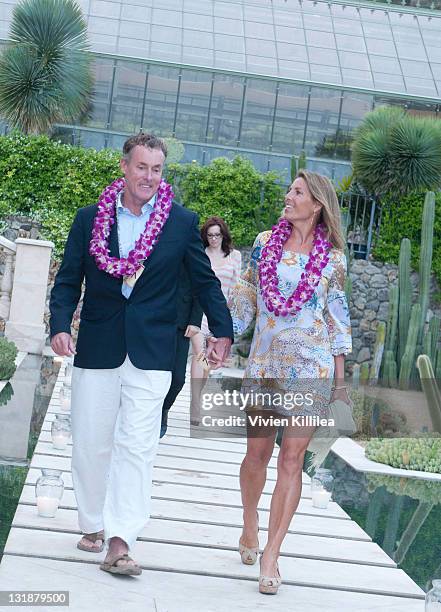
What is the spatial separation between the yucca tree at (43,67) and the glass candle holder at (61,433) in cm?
1393

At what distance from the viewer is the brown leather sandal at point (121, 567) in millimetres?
5016

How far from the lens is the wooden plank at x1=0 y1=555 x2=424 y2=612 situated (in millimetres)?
4668

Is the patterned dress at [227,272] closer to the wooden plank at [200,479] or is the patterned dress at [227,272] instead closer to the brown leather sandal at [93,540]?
the wooden plank at [200,479]

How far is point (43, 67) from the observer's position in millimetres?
21422

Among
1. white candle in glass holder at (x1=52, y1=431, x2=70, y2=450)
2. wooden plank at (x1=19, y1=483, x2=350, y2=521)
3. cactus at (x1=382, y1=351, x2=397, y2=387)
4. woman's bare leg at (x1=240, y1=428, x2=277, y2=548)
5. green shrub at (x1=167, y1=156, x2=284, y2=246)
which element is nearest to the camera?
woman's bare leg at (x1=240, y1=428, x2=277, y2=548)

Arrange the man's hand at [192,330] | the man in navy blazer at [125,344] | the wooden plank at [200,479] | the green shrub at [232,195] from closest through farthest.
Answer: the man in navy blazer at [125,344]
the man's hand at [192,330]
the wooden plank at [200,479]
the green shrub at [232,195]

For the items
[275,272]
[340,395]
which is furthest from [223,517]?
[275,272]

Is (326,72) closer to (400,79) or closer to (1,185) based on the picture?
(400,79)

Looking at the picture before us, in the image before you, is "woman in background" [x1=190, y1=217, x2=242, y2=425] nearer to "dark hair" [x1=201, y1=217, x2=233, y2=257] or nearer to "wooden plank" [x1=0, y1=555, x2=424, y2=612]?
"dark hair" [x1=201, y1=217, x2=233, y2=257]

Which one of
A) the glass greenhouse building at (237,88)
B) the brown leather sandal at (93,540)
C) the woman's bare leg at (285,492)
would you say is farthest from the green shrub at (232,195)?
the woman's bare leg at (285,492)

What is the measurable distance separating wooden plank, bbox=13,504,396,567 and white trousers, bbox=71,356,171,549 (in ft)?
1.96

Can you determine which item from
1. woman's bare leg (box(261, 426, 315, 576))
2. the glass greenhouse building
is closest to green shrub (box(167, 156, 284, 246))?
the glass greenhouse building

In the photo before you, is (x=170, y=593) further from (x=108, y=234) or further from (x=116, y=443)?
(x=108, y=234)

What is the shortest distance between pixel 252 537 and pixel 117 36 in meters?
20.6
